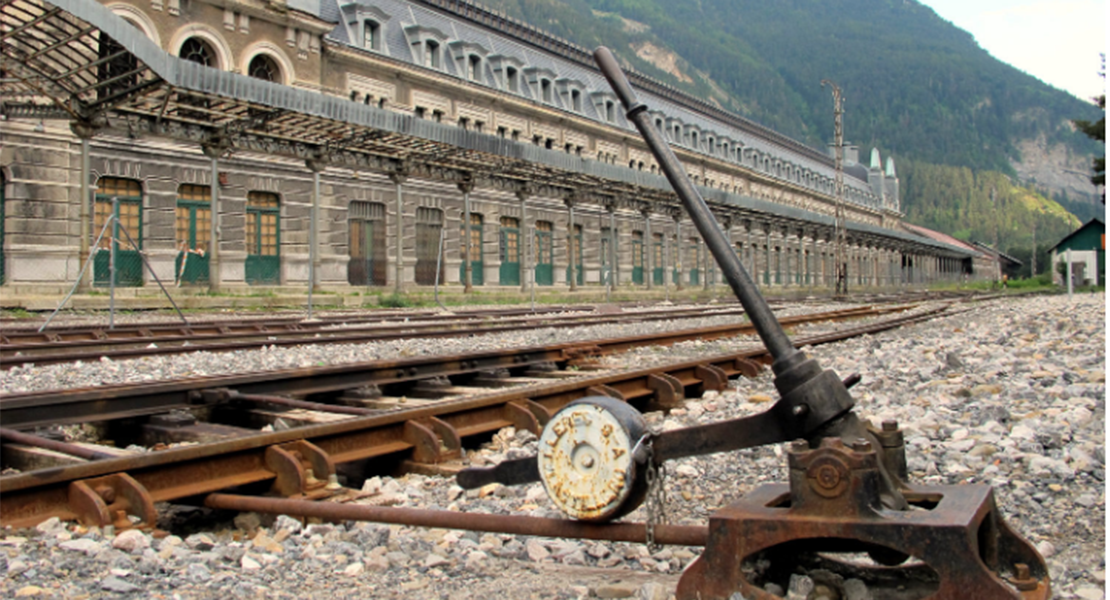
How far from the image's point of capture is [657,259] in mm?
51500

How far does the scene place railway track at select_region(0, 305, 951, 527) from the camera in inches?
123

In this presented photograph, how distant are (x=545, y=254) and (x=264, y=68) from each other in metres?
16.9

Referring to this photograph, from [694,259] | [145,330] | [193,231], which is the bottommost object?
[145,330]

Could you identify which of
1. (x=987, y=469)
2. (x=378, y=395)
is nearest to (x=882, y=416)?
(x=987, y=469)

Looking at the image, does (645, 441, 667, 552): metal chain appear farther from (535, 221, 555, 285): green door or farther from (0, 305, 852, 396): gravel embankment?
(535, 221, 555, 285): green door

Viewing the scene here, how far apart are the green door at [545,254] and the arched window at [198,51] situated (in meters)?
18.1

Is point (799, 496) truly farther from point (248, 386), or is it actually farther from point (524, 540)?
point (248, 386)

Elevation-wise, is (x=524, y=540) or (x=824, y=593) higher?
(x=824, y=593)

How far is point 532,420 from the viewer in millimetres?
5121

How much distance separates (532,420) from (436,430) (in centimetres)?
76

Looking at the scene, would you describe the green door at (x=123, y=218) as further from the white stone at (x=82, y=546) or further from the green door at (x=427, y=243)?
the white stone at (x=82, y=546)

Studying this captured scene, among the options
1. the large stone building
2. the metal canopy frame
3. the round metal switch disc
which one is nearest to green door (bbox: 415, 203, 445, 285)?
the large stone building

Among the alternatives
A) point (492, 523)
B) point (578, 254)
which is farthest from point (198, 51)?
point (492, 523)

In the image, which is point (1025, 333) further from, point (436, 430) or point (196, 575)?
point (196, 575)
